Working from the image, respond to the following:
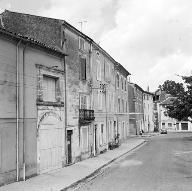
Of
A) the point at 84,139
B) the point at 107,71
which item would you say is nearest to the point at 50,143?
the point at 84,139

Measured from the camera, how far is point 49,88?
64.8 feet

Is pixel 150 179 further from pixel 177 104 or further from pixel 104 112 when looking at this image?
pixel 177 104

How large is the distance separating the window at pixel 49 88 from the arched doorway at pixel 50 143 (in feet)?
3.17

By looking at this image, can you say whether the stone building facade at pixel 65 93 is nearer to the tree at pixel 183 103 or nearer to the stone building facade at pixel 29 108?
the stone building facade at pixel 29 108

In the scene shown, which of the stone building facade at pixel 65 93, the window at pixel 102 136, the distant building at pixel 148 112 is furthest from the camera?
the distant building at pixel 148 112

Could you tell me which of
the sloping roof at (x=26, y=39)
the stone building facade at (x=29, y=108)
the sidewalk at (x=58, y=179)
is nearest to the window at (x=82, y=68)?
the stone building facade at (x=29, y=108)

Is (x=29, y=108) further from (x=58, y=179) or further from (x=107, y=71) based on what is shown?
(x=107, y=71)

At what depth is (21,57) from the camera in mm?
16672

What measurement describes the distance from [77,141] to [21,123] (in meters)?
7.47

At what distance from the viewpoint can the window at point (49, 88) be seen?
19138 millimetres

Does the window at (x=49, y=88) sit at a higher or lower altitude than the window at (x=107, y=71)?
lower

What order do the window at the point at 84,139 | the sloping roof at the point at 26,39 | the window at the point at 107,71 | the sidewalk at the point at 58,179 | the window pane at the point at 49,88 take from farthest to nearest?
the window at the point at 107,71 → the window at the point at 84,139 → the window pane at the point at 49,88 → the sloping roof at the point at 26,39 → the sidewalk at the point at 58,179

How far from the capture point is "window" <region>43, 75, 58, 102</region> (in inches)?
753

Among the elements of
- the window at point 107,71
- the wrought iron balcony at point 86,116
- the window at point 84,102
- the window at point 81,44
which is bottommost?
the wrought iron balcony at point 86,116
